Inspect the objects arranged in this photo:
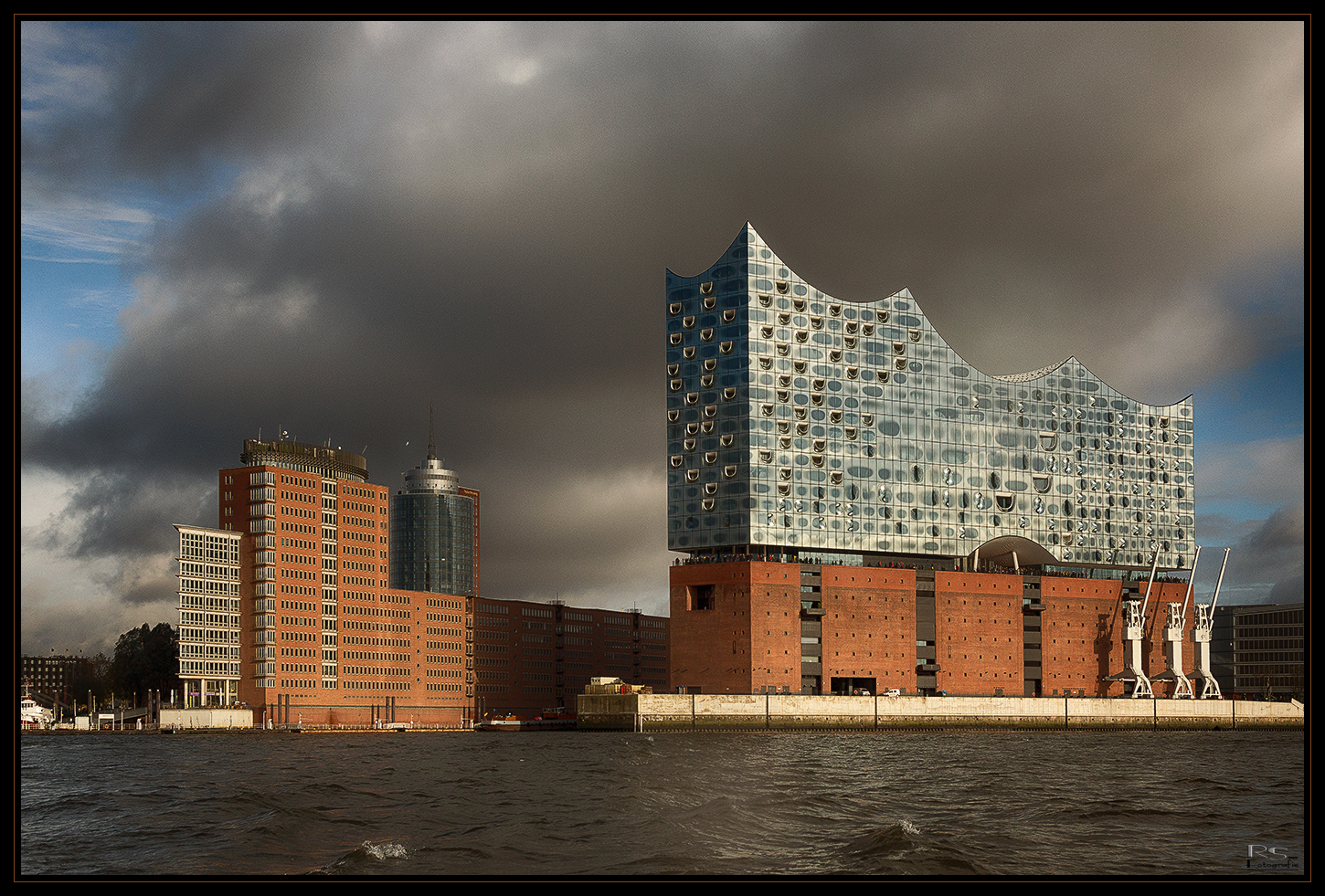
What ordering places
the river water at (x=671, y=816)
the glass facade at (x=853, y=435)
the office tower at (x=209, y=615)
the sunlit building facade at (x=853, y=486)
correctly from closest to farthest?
the river water at (x=671, y=816) < the sunlit building facade at (x=853, y=486) < the glass facade at (x=853, y=435) < the office tower at (x=209, y=615)

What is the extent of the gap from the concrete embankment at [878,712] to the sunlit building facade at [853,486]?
11.0ft

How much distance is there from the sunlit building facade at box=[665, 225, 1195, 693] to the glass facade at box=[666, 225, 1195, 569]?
239 millimetres

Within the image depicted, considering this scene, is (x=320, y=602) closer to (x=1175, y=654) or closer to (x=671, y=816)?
(x=1175, y=654)

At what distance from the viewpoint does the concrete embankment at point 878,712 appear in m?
139

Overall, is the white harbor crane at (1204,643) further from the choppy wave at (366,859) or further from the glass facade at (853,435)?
the choppy wave at (366,859)

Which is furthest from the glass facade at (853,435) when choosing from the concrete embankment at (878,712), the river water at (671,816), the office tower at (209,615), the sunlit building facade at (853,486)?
the river water at (671,816)

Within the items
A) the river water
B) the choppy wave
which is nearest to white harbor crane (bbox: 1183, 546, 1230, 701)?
the river water

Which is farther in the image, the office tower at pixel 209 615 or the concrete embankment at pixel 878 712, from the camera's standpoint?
the office tower at pixel 209 615

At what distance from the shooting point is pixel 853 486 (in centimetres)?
15488

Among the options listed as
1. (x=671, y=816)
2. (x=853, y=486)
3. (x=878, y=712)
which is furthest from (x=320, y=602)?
(x=671, y=816)

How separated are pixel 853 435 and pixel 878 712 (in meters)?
32.7

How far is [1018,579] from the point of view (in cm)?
16662

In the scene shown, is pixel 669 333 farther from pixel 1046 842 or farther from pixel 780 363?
pixel 1046 842
